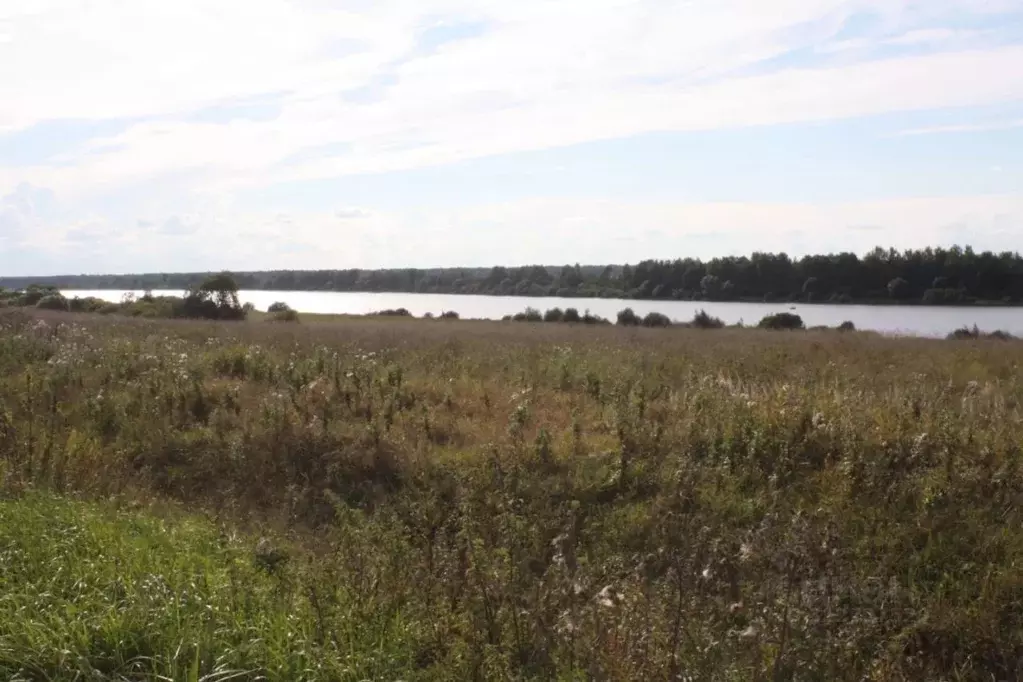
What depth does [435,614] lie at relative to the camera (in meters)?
5.73

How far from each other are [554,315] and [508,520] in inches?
1863

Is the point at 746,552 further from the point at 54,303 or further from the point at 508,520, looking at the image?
the point at 54,303

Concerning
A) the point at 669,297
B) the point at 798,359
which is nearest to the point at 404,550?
the point at 798,359

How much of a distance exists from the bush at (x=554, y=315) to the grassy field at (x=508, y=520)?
122 ft

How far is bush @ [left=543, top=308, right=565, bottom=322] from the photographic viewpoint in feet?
176

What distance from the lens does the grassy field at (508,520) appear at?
17.1ft

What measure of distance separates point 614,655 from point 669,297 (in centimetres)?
8828

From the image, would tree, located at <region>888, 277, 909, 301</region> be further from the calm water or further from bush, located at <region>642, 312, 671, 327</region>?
bush, located at <region>642, 312, 671, 327</region>

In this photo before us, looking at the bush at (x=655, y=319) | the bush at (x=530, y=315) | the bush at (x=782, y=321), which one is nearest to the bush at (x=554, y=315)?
the bush at (x=530, y=315)

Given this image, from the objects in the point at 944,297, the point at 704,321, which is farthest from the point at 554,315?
the point at 944,297

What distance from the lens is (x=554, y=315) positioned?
5488 centimetres

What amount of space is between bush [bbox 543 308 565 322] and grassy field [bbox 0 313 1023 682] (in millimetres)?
37161

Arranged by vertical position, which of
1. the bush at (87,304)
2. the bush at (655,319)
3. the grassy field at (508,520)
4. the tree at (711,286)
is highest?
the tree at (711,286)

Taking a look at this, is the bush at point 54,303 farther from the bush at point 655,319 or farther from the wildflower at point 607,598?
the wildflower at point 607,598
